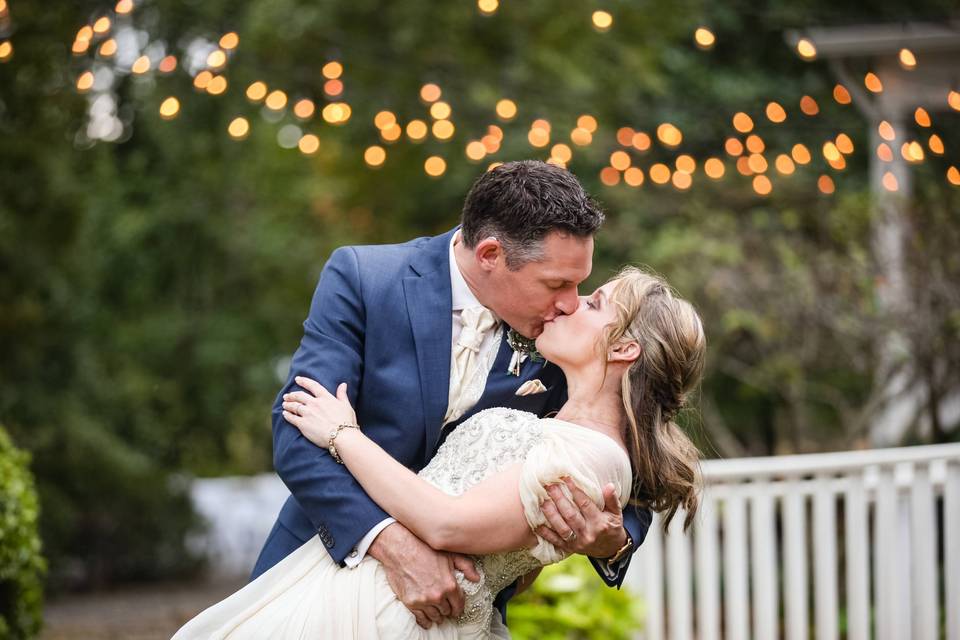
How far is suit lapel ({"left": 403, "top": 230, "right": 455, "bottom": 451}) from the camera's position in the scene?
242 centimetres

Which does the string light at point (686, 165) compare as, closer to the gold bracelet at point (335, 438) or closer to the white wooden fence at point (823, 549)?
the white wooden fence at point (823, 549)

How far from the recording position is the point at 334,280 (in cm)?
249

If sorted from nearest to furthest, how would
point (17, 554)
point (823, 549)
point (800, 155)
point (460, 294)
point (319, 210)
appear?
point (460, 294) → point (17, 554) → point (823, 549) → point (800, 155) → point (319, 210)

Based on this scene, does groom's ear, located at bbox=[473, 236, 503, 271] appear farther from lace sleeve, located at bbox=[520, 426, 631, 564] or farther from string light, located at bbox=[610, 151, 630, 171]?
string light, located at bbox=[610, 151, 630, 171]

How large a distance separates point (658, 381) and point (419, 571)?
701 millimetres

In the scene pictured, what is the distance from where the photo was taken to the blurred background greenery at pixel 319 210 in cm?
661

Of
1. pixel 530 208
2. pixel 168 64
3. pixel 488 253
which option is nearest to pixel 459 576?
pixel 488 253

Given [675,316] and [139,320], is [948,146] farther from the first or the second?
[139,320]

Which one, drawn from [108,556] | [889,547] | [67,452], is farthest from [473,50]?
[889,547]

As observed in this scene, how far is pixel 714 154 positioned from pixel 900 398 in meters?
3.85

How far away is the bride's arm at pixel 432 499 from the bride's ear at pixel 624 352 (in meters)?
0.36

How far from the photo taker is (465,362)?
8.12ft

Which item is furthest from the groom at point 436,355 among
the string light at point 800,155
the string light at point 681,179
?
the string light at point 681,179

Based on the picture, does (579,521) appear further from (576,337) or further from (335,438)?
(335,438)
